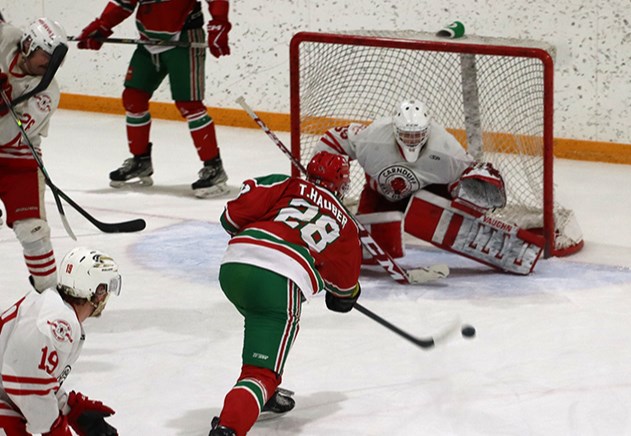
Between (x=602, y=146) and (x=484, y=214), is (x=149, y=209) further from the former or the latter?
(x=602, y=146)

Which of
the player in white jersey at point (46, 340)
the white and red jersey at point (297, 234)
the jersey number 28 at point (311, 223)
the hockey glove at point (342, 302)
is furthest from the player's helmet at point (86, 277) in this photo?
the hockey glove at point (342, 302)

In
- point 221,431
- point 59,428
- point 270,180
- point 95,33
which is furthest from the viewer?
point 95,33

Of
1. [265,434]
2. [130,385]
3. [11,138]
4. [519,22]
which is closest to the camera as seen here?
[265,434]

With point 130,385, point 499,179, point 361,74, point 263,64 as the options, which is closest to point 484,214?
point 499,179

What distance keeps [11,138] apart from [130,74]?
2.03m

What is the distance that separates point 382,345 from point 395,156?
36.6 inches

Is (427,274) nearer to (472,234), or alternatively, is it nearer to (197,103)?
(472,234)

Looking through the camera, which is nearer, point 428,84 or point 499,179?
point 499,179

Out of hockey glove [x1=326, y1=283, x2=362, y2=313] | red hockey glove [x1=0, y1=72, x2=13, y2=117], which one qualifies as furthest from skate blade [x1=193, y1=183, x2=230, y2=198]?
hockey glove [x1=326, y1=283, x2=362, y2=313]

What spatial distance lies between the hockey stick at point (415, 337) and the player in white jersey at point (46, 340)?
2.81ft

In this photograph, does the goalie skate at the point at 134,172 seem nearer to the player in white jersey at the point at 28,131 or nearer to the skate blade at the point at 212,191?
the skate blade at the point at 212,191

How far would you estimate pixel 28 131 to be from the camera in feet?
11.6

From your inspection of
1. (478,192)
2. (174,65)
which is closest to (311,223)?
(478,192)

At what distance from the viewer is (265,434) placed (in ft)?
9.73
